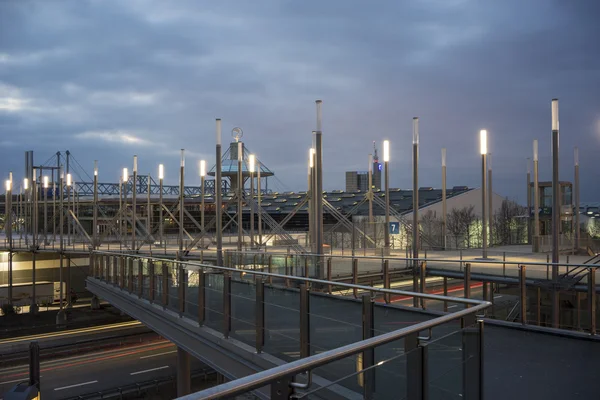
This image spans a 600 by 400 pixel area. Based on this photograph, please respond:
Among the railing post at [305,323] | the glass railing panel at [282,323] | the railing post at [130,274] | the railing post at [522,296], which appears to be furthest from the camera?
the railing post at [130,274]

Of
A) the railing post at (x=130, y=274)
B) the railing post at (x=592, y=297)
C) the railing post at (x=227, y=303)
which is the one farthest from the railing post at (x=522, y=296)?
the railing post at (x=130, y=274)

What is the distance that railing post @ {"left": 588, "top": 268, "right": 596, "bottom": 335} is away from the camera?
26.9ft

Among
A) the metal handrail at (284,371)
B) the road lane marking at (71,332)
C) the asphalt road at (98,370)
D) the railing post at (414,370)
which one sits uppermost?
the metal handrail at (284,371)

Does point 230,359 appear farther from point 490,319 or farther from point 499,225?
point 499,225

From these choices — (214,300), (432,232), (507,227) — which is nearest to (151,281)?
(214,300)

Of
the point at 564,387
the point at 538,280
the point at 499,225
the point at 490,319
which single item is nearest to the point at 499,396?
the point at 564,387

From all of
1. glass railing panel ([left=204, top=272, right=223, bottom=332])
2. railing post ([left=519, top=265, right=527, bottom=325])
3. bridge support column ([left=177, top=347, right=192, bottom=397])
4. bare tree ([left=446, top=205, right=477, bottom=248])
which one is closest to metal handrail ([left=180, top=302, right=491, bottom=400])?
glass railing panel ([left=204, top=272, right=223, bottom=332])

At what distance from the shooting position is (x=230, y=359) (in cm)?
811

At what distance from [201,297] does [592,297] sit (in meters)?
6.58

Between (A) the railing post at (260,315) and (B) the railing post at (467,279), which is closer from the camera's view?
(A) the railing post at (260,315)

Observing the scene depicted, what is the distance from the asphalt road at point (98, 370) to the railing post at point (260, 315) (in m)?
18.2

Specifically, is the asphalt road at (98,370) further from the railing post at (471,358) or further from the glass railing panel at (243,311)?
the railing post at (471,358)

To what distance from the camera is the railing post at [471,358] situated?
13.8 feet

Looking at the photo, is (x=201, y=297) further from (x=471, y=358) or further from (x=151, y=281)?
(x=471, y=358)
